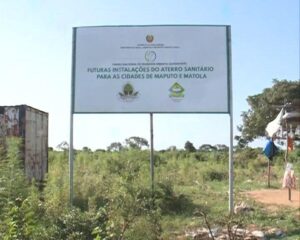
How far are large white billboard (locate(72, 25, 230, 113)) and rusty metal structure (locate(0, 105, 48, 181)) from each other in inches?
101

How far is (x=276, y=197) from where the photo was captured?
48.3 ft

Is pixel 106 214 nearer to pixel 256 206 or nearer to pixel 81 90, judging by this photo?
pixel 81 90

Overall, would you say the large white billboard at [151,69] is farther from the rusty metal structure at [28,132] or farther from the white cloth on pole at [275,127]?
the white cloth on pole at [275,127]

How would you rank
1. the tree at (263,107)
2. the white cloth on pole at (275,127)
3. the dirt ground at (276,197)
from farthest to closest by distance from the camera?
the tree at (263,107) < the white cloth on pole at (275,127) < the dirt ground at (276,197)

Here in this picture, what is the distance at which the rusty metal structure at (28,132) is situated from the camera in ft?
43.0

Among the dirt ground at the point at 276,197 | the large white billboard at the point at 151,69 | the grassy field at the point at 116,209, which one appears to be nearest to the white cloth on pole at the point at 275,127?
the dirt ground at the point at 276,197

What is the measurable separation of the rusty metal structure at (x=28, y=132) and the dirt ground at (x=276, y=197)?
5628 mm

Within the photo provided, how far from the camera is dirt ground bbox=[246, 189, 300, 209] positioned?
13203 mm

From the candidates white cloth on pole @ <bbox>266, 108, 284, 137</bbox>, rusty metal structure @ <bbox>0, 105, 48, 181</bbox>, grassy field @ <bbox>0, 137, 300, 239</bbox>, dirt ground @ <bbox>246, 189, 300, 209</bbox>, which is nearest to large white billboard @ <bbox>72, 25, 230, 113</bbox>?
grassy field @ <bbox>0, 137, 300, 239</bbox>

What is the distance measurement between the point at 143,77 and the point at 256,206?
401 centimetres

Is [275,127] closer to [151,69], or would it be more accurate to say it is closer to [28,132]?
[151,69]

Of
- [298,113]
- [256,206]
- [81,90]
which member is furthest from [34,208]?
[298,113]

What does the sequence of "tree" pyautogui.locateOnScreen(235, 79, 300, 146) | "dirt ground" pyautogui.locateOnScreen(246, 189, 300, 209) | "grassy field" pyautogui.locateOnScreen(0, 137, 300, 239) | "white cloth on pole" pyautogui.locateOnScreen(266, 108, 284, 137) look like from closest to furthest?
"grassy field" pyautogui.locateOnScreen(0, 137, 300, 239) < "dirt ground" pyautogui.locateOnScreen(246, 189, 300, 209) < "white cloth on pole" pyautogui.locateOnScreen(266, 108, 284, 137) < "tree" pyautogui.locateOnScreen(235, 79, 300, 146)

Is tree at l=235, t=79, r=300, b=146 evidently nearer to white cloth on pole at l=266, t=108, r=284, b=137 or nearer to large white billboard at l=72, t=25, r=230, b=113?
white cloth on pole at l=266, t=108, r=284, b=137
